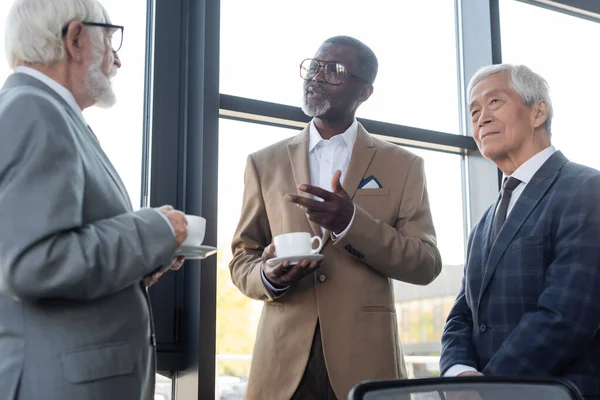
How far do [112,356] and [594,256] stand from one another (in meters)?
1.19

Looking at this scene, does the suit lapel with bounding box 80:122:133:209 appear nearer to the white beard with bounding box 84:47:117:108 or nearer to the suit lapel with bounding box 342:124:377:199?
the white beard with bounding box 84:47:117:108

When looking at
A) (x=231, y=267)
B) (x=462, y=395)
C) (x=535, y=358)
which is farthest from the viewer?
(x=231, y=267)

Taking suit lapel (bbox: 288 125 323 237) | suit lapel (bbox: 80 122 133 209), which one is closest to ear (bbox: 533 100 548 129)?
suit lapel (bbox: 288 125 323 237)

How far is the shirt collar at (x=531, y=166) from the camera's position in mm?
2127

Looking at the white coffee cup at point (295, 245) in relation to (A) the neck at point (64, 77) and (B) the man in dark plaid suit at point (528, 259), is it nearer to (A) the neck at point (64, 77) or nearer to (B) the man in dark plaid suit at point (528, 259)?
(B) the man in dark plaid suit at point (528, 259)

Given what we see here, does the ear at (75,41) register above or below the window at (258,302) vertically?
above

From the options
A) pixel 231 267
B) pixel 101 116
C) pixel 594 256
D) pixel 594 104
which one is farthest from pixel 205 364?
pixel 594 104

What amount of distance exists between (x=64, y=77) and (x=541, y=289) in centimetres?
129

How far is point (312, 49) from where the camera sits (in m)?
3.08

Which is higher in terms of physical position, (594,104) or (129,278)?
(594,104)

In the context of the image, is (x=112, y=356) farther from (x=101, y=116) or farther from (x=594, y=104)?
(x=594, y=104)

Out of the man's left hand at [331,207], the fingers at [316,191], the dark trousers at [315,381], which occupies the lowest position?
the dark trousers at [315,381]

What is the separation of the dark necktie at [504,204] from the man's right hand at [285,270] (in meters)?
0.53

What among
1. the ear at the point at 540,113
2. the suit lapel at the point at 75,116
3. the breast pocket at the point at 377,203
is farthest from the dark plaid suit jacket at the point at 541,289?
the suit lapel at the point at 75,116
